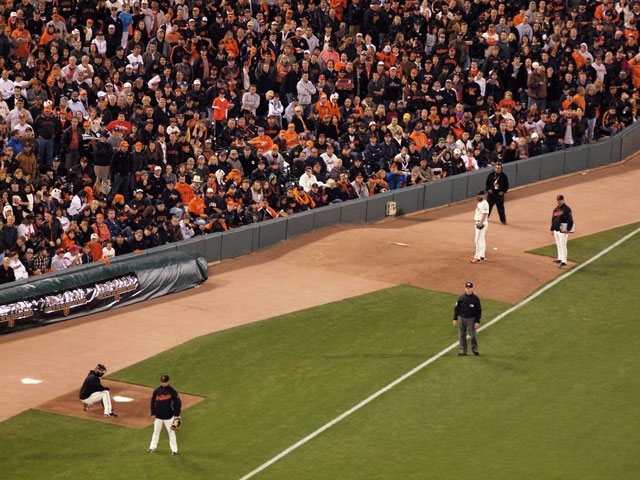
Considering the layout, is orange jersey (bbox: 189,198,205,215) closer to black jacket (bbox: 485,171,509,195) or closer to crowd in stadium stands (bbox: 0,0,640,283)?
crowd in stadium stands (bbox: 0,0,640,283)

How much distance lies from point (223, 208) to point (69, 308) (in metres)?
6.25

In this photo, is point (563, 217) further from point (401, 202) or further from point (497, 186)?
point (401, 202)

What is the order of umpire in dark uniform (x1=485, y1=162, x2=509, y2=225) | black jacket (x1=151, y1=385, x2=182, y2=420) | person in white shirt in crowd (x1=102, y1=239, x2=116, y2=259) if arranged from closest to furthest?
black jacket (x1=151, y1=385, x2=182, y2=420) → person in white shirt in crowd (x1=102, y1=239, x2=116, y2=259) → umpire in dark uniform (x1=485, y1=162, x2=509, y2=225)

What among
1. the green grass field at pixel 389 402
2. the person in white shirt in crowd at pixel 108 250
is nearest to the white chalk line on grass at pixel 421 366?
the green grass field at pixel 389 402

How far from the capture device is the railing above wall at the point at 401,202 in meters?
28.8

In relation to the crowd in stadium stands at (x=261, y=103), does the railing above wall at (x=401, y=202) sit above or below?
below

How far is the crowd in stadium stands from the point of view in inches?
1092

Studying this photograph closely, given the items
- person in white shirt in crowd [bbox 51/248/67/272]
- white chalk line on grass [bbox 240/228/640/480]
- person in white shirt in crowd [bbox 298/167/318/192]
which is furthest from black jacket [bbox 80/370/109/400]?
person in white shirt in crowd [bbox 298/167/318/192]

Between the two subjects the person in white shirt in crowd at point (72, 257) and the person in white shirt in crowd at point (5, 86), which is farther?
the person in white shirt in crowd at point (5, 86)

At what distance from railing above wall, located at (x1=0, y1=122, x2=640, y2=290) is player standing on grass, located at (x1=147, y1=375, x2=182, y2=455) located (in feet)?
22.3

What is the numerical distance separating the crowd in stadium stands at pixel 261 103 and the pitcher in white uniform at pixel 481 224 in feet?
17.8

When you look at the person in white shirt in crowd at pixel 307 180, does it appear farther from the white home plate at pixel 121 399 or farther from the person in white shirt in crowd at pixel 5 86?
the white home plate at pixel 121 399

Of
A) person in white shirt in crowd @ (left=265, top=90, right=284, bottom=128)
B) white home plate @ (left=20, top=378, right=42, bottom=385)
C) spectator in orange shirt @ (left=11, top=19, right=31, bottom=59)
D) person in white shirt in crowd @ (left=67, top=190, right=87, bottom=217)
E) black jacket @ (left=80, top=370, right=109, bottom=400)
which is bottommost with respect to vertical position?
white home plate @ (left=20, top=378, right=42, bottom=385)

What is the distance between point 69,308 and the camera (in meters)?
24.5
